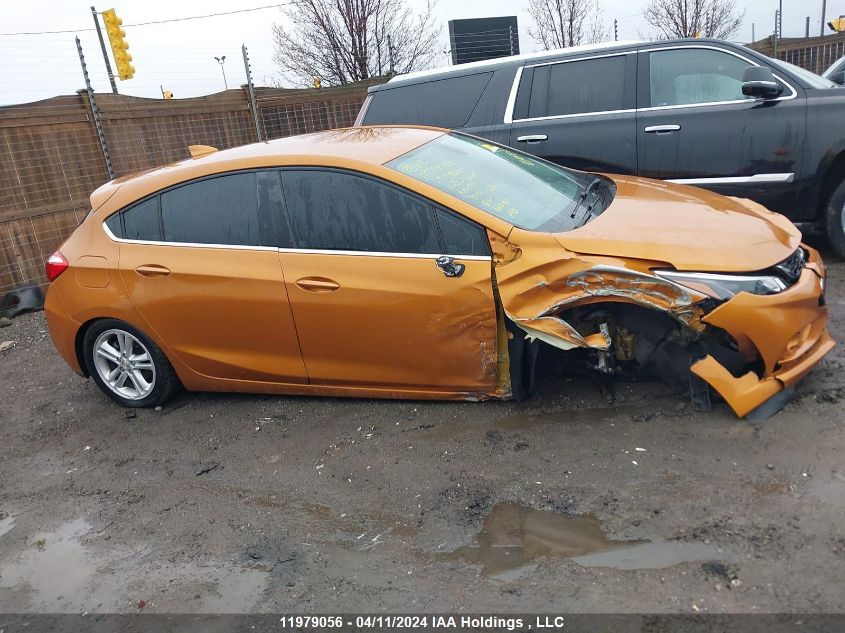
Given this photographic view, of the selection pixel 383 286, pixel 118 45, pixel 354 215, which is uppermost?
pixel 118 45

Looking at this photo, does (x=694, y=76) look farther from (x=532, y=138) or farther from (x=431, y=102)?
(x=431, y=102)

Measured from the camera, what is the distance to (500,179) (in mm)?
4211

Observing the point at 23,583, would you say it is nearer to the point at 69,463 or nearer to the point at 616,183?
the point at 69,463

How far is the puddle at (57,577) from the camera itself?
296 centimetres

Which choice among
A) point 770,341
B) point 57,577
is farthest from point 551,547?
point 57,577

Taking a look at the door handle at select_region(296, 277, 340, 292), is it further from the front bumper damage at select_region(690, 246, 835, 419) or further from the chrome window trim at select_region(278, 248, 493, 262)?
the front bumper damage at select_region(690, 246, 835, 419)

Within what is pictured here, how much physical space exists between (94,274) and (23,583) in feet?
6.65

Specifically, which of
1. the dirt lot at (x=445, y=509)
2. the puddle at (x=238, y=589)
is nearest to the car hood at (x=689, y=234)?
the dirt lot at (x=445, y=509)

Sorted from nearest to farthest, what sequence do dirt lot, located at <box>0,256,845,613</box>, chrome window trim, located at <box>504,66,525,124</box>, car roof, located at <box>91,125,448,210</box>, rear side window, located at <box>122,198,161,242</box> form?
1. dirt lot, located at <box>0,256,845,613</box>
2. car roof, located at <box>91,125,448,210</box>
3. rear side window, located at <box>122,198,161,242</box>
4. chrome window trim, located at <box>504,66,525,124</box>

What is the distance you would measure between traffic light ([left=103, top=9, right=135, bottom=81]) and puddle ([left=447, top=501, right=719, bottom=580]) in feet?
57.7

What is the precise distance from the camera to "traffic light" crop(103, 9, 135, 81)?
17.4 meters

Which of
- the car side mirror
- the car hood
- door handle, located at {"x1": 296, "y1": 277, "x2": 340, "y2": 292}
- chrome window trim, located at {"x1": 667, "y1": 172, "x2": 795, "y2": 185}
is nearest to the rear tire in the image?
chrome window trim, located at {"x1": 667, "y1": 172, "x2": 795, "y2": 185}

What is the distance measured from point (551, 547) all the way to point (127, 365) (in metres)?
3.12

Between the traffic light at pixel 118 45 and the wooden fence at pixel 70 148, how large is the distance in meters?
6.48
